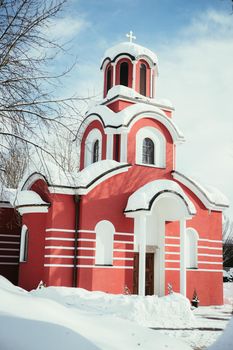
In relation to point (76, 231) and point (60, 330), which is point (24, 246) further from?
point (60, 330)

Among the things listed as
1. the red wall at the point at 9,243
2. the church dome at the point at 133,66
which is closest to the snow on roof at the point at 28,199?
the red wall at the point at 9,243

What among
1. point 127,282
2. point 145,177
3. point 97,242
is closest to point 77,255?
point 97,242

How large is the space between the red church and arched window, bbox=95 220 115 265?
0.04m

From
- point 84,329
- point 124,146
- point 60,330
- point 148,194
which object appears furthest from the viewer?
point 124,146

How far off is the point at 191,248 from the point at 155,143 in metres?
4.55

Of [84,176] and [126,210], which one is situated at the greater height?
[84,176]

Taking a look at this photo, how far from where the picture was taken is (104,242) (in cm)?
1602

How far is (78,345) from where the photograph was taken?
5805 millimetres

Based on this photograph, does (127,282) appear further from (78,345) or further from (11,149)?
(78,345)

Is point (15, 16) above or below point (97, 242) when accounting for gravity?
above

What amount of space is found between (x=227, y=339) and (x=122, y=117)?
14.0 meters

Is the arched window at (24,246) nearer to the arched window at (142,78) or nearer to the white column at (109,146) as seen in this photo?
the white column at (109,146)

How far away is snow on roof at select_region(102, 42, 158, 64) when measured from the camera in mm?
18875

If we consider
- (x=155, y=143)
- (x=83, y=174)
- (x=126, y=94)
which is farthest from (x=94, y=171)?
(x=126, y=94)
